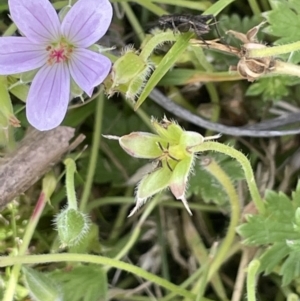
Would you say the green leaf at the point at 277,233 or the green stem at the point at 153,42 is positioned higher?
the green stem at the point at 153,42

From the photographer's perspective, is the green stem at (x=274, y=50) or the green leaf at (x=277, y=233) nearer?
the green stem at (x=274, y=50)

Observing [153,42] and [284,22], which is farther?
[284,22]

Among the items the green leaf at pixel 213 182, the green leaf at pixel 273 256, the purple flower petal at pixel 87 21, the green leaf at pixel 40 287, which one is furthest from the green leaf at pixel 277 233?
the purple flower petal at pixel 87 21

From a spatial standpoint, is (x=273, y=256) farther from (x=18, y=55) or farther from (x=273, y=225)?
(x=18, y=55)

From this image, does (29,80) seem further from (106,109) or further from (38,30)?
(106,109)

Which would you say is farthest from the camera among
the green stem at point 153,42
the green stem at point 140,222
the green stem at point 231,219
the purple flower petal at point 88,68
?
the green stem at point 140,222

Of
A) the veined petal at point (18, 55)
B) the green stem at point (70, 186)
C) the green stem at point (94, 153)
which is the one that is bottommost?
the green stem at point (94, 153)

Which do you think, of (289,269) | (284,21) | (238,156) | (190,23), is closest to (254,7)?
(284,21)

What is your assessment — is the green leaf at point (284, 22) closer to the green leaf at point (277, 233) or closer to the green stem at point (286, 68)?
the green stem at point (286, 68)
